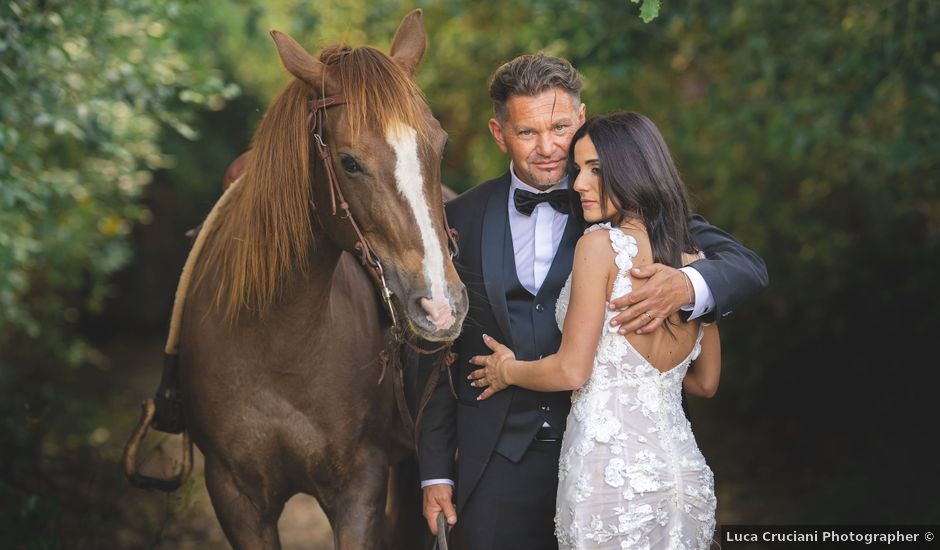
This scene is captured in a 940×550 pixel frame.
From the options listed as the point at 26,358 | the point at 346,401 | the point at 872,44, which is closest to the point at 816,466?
the point at 872,44

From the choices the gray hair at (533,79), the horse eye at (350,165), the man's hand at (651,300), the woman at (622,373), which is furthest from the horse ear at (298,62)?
the man's hand at (651,300)

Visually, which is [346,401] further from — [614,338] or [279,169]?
[614,338]

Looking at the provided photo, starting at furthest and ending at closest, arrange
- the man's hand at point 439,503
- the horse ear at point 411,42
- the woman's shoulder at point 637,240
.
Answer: the horse ear at point 411,42
the man's hand at point 439,503
the woman's shoulder at point 637,240

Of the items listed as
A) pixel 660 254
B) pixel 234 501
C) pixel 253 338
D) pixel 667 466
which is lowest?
pixel 234 501

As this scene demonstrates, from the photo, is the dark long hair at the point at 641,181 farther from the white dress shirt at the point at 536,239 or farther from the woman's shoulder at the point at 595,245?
the white dress shirt at the point at 536,239

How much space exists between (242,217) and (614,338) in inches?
49.9

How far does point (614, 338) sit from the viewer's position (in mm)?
2818

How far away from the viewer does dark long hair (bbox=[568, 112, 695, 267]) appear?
9.36ft

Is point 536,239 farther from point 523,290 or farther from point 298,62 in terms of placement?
point 298,62

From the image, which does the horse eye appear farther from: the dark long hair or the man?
the dark long hair

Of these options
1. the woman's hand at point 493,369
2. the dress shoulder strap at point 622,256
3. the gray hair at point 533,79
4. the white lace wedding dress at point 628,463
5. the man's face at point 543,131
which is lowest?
the white lace wedding dress at point 628,463

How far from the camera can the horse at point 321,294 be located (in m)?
2.82

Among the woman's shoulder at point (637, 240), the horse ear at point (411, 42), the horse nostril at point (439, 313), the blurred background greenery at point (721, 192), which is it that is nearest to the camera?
the horse nostril at point (439, 313)

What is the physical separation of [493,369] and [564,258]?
39 centimetres
